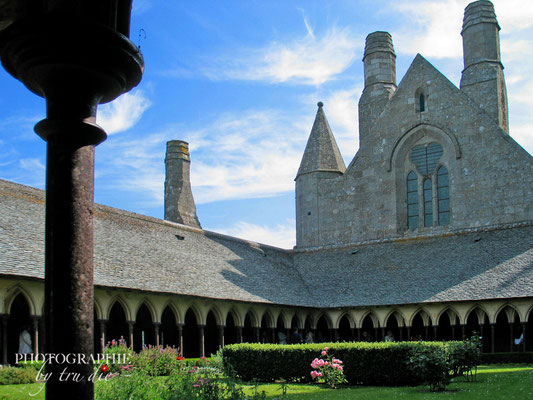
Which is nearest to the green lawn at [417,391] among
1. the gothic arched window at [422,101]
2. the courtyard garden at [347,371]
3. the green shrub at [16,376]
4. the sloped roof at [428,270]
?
the courtyard garden at [347,371]

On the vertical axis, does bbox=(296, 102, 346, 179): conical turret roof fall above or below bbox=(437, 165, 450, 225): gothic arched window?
above

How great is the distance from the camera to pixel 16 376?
16.2 m

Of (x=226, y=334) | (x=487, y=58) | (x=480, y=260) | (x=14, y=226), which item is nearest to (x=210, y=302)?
(x=226, y=334)

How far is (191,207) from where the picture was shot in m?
41.2

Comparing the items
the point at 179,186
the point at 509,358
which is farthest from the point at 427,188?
the point at 179,186

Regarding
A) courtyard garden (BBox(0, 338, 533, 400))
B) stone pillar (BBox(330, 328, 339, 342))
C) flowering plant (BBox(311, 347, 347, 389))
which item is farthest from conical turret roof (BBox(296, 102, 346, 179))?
flowering plant (BBox(311, 347, 347, 389))

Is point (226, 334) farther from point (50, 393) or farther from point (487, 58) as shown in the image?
point (50, 393)

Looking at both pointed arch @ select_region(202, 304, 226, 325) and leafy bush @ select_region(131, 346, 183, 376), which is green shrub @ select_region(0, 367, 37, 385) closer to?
leafy bush @ select_region(131, 346, 183, 376)

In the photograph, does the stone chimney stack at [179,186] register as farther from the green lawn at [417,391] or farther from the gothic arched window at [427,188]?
the green lawn at [417,391]

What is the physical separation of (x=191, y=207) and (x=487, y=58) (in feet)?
62.7

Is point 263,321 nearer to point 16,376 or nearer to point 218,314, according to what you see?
point 218,314

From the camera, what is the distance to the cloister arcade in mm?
22469

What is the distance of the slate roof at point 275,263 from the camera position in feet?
73.0

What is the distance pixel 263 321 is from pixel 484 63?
59.4ft
